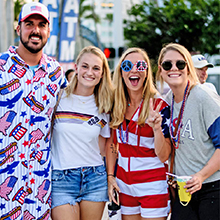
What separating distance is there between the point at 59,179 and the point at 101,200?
1.58 ft

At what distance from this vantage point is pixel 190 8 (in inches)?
669

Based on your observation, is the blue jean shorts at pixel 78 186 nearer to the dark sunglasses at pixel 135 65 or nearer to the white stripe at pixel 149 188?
the white stripe at pixel 149 188

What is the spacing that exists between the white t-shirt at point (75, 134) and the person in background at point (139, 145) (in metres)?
0.24

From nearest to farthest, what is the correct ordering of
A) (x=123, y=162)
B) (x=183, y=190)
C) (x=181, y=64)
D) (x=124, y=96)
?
(x=183, y=190), (x=181, y=64), (x=123, y=162), (x=124, y=96)

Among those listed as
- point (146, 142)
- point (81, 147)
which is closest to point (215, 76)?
point (146, 142)

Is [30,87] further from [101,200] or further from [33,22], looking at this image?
[101,200]

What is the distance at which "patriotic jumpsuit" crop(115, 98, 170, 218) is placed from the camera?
2.88m

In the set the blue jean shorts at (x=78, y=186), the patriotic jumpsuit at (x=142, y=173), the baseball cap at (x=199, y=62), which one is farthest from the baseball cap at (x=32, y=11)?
the baseball cap at (x=199, y=62)

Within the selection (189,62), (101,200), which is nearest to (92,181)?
(101,200)

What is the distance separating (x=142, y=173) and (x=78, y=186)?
644 mm

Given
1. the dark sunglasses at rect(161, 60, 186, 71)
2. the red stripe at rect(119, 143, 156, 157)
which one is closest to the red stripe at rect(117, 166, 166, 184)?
the red stripe at rect(119, 143, 156, 157)

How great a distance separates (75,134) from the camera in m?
2.93

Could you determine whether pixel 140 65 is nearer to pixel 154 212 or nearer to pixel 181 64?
pixel 181 64

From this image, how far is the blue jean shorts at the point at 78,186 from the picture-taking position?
2.85 meters
